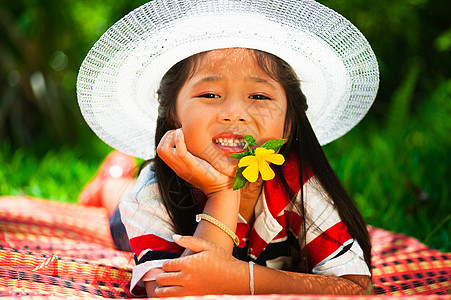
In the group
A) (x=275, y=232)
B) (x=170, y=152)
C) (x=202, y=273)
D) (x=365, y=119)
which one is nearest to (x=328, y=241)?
(x=275, y=232)

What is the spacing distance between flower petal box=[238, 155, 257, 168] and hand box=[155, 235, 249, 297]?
262 mm

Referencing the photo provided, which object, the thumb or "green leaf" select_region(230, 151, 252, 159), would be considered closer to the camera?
the thumb

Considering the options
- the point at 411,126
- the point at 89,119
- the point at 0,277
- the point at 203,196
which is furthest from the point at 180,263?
the point at 411,126

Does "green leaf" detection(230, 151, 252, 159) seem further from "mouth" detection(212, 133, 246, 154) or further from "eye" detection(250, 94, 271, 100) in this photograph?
"eye" detection(250, 94, 271, 100)

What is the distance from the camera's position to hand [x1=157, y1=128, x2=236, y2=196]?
1673mm

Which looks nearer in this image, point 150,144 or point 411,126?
point 150,144

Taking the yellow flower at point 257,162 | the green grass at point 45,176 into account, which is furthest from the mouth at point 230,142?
the green grass at point 45,176

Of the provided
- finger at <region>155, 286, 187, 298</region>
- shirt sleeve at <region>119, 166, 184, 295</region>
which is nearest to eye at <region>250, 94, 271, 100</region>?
shirt sleeve at <region>119, 166, 184, 295</region>

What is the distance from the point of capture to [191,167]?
1.68 metres

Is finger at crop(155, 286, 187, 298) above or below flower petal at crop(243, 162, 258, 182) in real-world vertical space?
below

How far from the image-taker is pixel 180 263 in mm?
1516

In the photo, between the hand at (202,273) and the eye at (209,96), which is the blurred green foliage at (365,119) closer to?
the eye at (209,96)

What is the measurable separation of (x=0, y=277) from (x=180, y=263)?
60 cm

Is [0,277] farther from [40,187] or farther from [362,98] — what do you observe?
[40,187]
